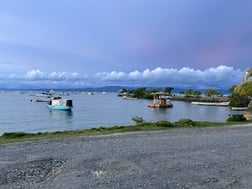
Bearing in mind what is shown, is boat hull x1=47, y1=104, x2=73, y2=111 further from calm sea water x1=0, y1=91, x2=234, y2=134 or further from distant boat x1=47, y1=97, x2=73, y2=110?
calm sea water x1=0, y1=91, x2=234, y2=134

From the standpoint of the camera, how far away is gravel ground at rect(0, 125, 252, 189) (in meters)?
4.71

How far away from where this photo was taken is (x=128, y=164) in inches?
232

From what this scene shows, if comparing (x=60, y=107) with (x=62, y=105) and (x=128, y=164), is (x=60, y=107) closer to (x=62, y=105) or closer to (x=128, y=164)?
(x=62, y=105)

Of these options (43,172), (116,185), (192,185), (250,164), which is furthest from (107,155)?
(250,164)

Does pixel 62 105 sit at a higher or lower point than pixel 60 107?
higher

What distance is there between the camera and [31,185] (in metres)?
4.60

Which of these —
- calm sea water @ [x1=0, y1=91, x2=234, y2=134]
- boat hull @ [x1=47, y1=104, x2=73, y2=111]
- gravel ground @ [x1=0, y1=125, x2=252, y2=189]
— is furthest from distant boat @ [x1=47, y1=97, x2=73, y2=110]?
gravel ground @ [x1=0, y1=125, x2=252, y2=189]

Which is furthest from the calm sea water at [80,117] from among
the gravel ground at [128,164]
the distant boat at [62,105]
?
the gravel ground at [128,164]

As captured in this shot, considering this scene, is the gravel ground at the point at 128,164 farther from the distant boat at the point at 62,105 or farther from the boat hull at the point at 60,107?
the distant boat at the point at 62,105

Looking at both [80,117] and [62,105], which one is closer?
[80,117]

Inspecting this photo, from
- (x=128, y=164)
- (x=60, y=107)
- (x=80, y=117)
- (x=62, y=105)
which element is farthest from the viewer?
(x=62, y=105)

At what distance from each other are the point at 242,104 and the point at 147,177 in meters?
66.4

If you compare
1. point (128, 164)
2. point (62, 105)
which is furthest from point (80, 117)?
point (128, 164)

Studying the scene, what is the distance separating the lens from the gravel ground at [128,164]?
4715mm
